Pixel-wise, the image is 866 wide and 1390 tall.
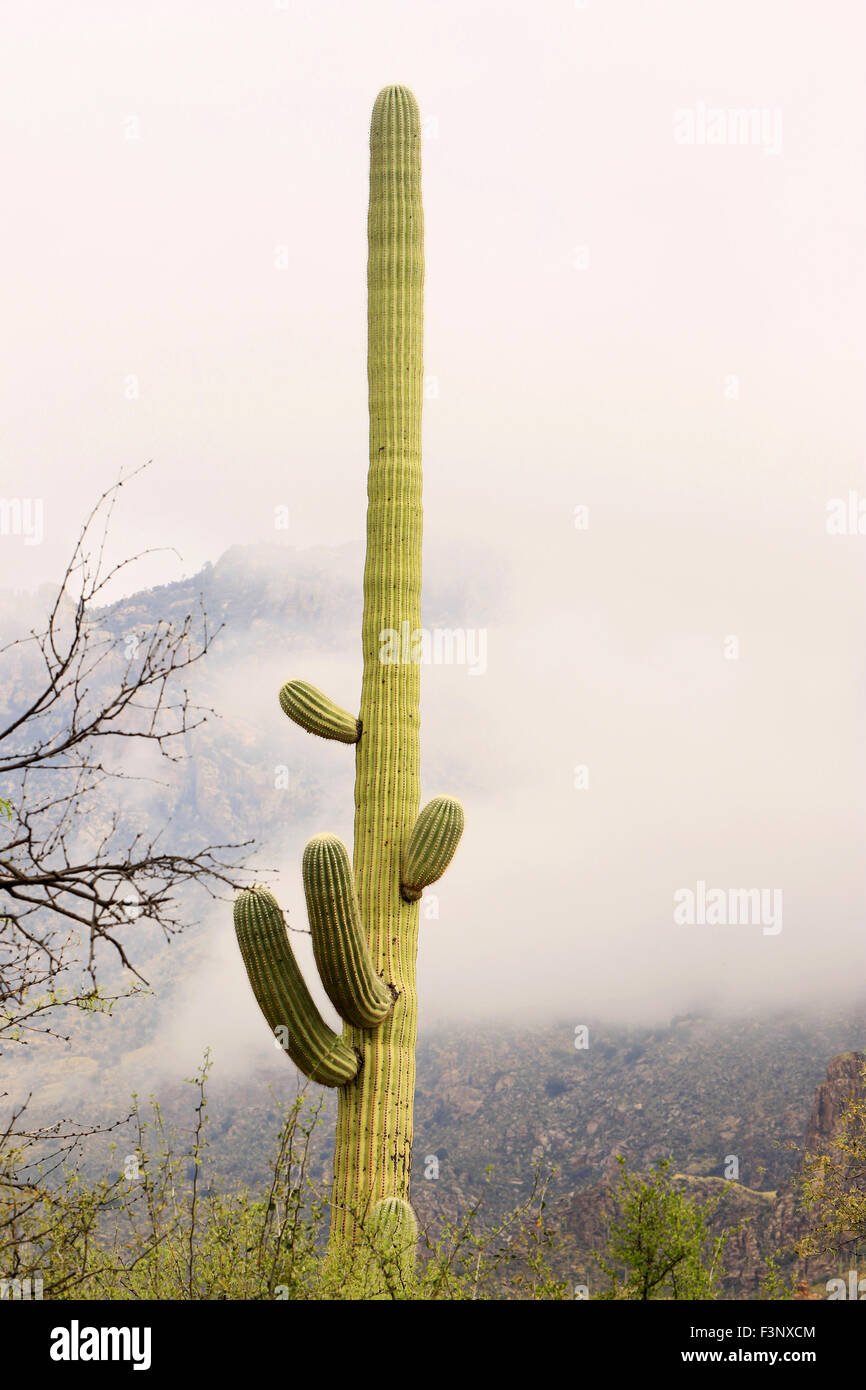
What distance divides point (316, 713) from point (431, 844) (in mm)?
1068

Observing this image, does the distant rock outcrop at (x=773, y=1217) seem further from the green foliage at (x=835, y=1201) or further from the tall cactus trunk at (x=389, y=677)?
the tall cactus trunk at (x=389, y=677)

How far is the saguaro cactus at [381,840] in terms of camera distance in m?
6.77

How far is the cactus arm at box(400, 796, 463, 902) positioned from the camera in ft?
24.0

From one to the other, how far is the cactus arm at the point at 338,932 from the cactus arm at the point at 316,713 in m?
1.05

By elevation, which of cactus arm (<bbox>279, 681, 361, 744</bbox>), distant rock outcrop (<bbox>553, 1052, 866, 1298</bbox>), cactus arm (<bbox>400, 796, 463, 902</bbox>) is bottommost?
distant rock outcrop (<bbox>553, 1052, 866, 1298</bbox>)

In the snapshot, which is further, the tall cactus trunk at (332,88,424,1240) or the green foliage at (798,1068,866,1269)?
the green foliage at (798,1068,866,1269)

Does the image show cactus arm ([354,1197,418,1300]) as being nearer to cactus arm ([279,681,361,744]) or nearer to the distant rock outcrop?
cactus arm ([279,681,361,744])

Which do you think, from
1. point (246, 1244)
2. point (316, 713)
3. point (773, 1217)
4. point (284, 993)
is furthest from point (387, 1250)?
point (773, 1217)

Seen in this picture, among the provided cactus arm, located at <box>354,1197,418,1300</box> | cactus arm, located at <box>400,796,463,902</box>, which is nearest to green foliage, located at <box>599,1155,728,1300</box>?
cactus arm, located at <box>354,1197,418,1300</box>

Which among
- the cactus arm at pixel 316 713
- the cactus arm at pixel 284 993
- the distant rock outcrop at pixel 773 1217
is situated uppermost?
the cactus arm at pixel 316 713

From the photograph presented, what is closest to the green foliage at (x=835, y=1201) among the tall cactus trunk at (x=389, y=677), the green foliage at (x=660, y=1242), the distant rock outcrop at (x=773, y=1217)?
the tall cactus trunk at (x=389, y=677)

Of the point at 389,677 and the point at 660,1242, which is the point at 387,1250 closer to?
the point at 660,1242

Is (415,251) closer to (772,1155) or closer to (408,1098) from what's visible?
(408,1098)

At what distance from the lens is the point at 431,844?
7320 millimetres
